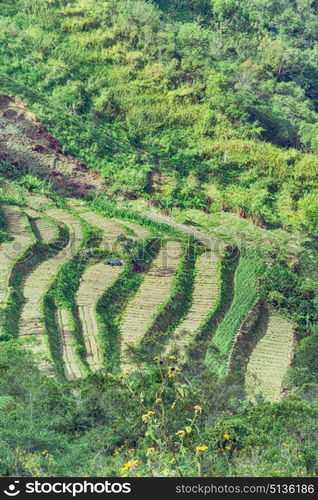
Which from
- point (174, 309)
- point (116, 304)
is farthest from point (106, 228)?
point (174, 309)

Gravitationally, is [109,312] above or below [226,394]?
below

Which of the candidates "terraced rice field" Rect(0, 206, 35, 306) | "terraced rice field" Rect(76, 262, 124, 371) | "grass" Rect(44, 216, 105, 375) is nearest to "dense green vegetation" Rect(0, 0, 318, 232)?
"grass" Rect(44, 216, 105, 375)

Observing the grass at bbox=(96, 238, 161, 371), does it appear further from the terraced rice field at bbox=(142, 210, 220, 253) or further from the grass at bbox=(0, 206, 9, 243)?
the grass at bbox=(0, 206, 9, 243)

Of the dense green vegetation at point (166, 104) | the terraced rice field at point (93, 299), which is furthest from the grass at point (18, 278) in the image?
the dense green vegetation at point (166, 104)

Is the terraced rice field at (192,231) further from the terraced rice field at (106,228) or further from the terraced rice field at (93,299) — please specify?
the terraced rice field at (93,299)

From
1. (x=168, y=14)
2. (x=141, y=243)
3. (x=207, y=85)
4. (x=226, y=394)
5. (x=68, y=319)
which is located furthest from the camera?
(x=168, y=14)

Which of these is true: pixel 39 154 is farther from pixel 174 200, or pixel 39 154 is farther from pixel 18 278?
pixel 18 278
